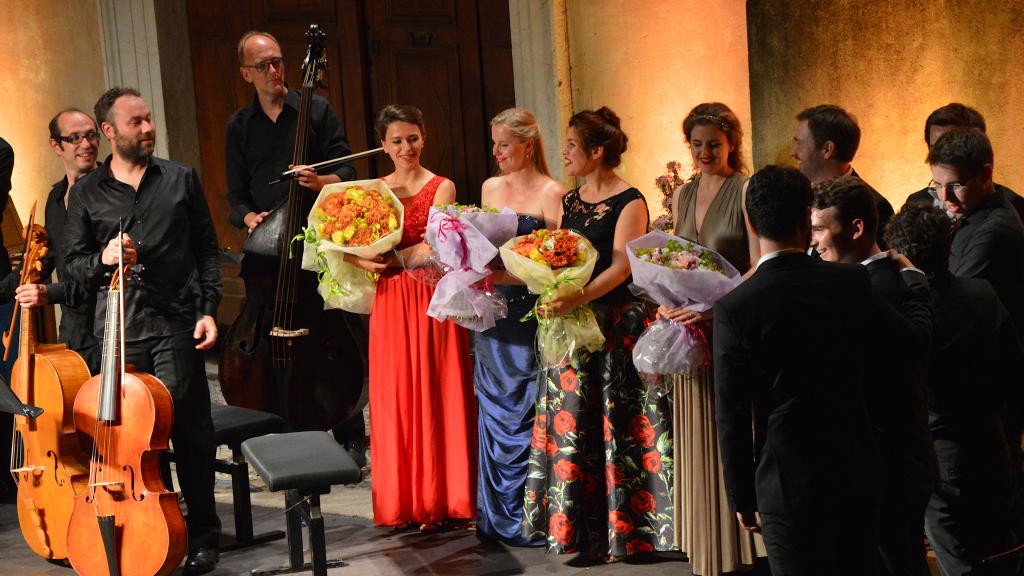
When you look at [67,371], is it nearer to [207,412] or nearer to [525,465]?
[207,412]

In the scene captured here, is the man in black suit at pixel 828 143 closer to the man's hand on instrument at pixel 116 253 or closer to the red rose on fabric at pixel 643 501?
the red rose on fabric at pixel 643 501

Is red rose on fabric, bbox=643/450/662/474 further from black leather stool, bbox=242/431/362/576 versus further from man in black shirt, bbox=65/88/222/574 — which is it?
man in black shirt, bbox=65/88/222/574

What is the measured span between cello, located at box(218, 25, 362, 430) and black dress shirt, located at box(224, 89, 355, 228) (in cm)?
39

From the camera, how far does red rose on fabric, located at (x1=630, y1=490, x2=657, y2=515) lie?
425 cm

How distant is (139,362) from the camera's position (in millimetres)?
Answer: 4332

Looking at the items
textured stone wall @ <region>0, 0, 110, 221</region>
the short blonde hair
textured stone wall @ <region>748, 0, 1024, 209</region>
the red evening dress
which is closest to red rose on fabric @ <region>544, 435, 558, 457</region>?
the red evening dress

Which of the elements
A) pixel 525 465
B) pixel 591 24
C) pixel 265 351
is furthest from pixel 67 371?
pixel 591 24

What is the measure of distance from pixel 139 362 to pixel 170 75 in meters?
3.08

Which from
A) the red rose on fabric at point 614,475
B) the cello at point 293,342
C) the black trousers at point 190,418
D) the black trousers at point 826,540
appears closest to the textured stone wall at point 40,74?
the cello at point 293,342

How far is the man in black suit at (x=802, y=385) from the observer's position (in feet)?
8.67

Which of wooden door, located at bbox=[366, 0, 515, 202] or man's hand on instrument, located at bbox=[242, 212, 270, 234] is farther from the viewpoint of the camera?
wooden door, located at bbox=[366, 0, 515, 202]

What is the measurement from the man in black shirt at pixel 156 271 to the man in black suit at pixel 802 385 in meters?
2.35

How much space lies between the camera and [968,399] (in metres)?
3.13

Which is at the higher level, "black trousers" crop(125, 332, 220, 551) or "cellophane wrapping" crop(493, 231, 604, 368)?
"cellophane wrapping" crop(493, 231, 604, 368)
